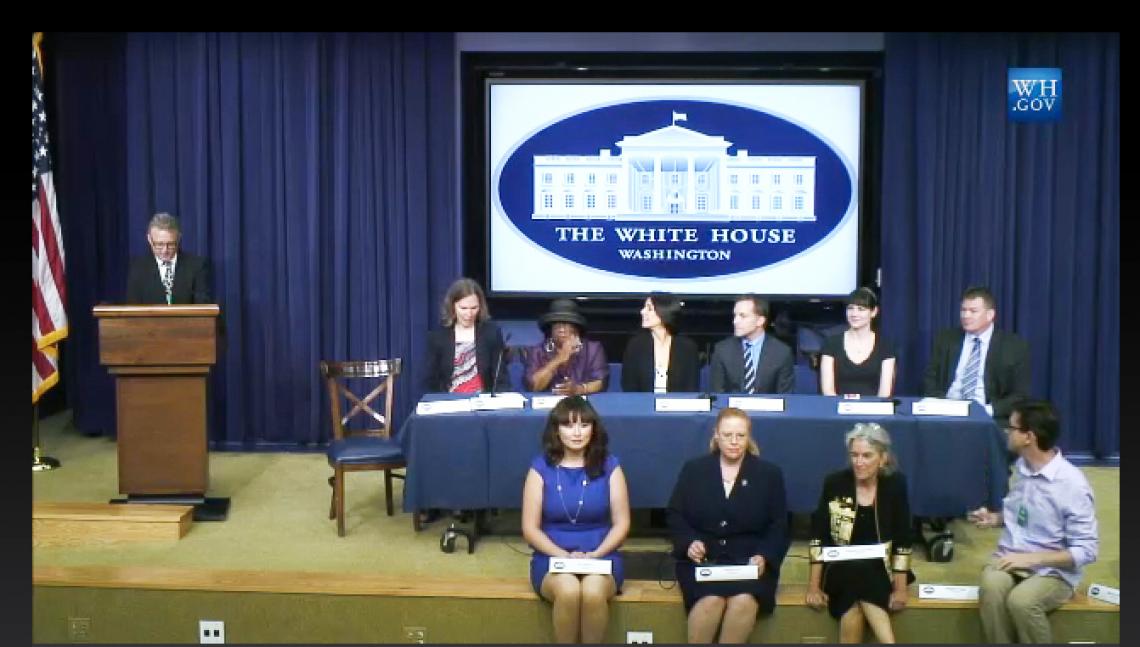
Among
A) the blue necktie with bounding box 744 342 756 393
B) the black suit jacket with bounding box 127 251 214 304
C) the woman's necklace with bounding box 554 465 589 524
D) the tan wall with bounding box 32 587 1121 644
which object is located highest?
the black suit jacket with bounding box 127 251 214 304

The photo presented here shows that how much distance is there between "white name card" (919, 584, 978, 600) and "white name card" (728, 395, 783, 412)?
1.18m

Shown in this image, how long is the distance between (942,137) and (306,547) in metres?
4.05

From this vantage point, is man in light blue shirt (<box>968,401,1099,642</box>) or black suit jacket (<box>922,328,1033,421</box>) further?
black suit jacket (<box>922,328,1033,421</box>)

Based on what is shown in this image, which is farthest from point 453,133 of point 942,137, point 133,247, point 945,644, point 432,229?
point 945,644

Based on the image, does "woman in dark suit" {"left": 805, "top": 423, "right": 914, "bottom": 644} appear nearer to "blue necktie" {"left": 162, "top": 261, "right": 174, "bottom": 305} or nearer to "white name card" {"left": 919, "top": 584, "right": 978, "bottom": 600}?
"white name card" {"left": 919, "top": 584, "right": 978, "bottom": 600}

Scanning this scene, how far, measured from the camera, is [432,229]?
796 centimetres

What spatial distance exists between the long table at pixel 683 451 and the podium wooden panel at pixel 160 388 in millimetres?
974

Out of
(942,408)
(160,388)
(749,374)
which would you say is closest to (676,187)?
(749,374)

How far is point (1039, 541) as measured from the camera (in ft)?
15.8

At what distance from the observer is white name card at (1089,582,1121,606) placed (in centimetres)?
486

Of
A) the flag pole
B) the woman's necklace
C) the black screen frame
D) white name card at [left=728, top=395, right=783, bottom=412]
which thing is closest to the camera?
the woman's necklace

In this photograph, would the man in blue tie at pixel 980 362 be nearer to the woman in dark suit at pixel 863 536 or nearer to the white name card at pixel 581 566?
the woman in dark suit at pixel 863 536

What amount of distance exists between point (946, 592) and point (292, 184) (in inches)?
176

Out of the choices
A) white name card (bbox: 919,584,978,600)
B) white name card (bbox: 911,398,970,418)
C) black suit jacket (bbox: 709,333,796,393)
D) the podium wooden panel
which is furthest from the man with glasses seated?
white name card (bbox: 919,584,978,600)
